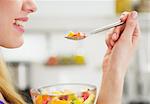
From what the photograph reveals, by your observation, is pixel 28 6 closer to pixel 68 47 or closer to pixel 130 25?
pixel 130 25

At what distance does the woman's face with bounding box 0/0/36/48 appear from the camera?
90 cm

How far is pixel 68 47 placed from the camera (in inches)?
89.9

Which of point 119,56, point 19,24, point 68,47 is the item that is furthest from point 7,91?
point 68,47

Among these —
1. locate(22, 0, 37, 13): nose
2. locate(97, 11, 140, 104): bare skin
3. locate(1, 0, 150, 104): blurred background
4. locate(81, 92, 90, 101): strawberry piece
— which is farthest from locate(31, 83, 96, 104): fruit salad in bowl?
locate(1, 0, 150, 104): blurred background

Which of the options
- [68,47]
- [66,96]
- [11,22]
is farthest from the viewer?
[68,47]

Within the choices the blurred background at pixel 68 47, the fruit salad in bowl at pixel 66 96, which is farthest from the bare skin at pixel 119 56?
the blurred background at pixel 68 47

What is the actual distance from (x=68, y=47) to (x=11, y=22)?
1387 mm

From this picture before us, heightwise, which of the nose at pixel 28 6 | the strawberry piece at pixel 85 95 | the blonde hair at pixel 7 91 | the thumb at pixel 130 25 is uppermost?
the nose at pixel 28 6

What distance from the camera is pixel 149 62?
2.23 m

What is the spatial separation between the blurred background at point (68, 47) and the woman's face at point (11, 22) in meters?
1.32

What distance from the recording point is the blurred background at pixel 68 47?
88.0 inches

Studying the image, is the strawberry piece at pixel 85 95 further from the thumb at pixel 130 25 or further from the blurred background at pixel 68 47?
the blurred background at pixel 68 47

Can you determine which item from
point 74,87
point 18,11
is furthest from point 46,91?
point 18,11

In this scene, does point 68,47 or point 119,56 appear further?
point 68,47
